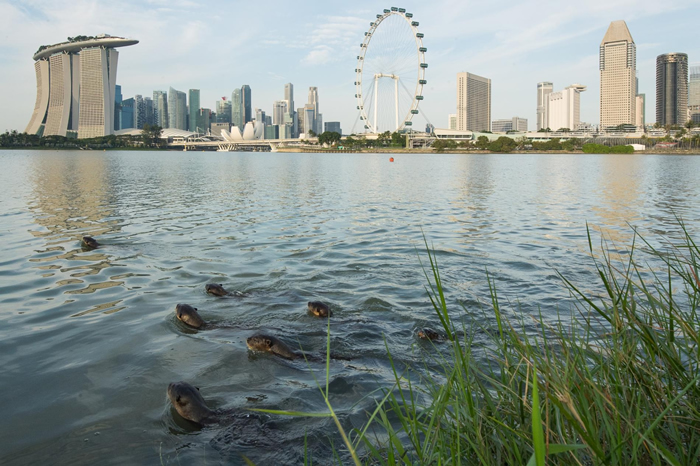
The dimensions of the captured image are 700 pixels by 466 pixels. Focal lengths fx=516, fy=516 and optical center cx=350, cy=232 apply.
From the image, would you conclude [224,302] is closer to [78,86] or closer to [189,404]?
[189,404]

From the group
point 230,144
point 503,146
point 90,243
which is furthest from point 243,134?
point 90,243

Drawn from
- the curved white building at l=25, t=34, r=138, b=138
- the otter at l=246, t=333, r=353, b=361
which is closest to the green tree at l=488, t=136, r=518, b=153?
the curved white building at l=25, t=34, r=138, b=138

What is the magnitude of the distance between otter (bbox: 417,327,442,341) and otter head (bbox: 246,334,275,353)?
5.25 feet

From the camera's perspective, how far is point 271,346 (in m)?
5.35

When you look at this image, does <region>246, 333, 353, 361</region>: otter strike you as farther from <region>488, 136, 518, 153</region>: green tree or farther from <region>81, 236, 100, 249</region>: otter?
<region>488, 136, 518, 153</region>: green tree

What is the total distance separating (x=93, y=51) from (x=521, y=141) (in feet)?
430

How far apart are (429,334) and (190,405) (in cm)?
264

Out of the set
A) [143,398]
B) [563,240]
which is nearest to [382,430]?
[143,398]

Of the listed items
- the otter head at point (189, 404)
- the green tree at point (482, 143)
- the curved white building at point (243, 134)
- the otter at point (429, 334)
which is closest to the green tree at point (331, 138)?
the curved white building at point (243, 134)

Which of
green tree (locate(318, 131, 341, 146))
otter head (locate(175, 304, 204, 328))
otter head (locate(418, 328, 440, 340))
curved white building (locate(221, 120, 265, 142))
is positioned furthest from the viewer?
curved white building (locate(221, 120, 265, 142))

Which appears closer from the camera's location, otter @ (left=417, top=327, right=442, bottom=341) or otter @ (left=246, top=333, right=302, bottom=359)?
otter @ (left=246, top=333, right=302, bottom=359)

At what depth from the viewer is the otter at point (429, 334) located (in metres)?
5.57

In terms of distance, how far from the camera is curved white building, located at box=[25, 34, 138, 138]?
158 meters

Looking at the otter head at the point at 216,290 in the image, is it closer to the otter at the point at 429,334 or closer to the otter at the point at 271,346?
the otter at the point at 271,346
